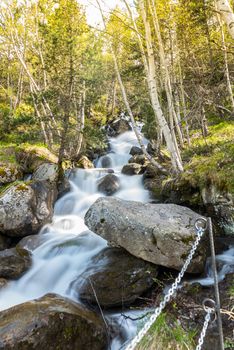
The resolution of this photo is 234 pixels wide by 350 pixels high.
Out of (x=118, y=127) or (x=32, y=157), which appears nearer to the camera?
(x=32, y=157)

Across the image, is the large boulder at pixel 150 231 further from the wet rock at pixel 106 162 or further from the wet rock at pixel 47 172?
the wet rock at pixel 106 162

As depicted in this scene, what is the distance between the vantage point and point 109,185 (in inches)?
461

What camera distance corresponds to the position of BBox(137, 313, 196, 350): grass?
130 inches

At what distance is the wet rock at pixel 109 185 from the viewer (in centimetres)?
1155

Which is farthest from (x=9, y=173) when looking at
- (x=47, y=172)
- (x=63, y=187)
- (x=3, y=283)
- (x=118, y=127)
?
(x=118, y=127)

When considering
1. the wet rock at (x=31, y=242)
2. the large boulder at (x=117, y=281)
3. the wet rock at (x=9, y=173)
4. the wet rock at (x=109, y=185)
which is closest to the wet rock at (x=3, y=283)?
the wet rock at (x=31, y=242)

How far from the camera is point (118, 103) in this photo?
28.1 m

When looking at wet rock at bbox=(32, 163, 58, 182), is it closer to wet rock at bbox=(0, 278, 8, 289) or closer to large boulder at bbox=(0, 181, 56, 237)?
large boulder at bbox=(0, 181, 56, 237)

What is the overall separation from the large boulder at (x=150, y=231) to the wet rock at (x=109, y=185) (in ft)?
18.2

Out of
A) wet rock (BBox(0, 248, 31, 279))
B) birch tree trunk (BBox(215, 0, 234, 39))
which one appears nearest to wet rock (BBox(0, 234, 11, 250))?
wet rock (BBox(0, 248, 31, 279))

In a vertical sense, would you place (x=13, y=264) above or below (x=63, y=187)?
below

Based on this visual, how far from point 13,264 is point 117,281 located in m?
2.72

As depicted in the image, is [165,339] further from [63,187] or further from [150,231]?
[63,187]

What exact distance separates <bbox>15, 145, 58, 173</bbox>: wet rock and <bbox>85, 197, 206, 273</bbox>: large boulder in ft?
25.0
